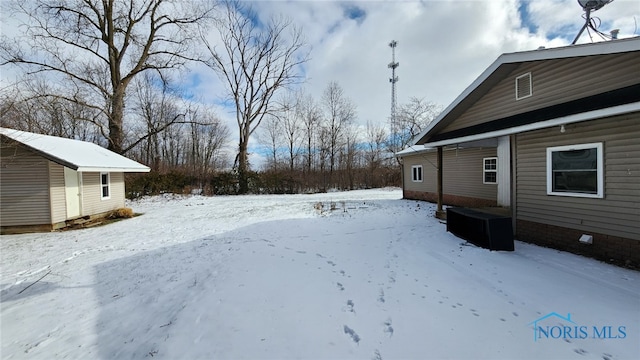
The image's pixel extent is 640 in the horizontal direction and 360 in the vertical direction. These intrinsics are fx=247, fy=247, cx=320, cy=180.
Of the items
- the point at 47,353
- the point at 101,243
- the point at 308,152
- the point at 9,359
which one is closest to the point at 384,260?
the point at 47,353

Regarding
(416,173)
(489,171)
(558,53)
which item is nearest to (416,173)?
(416,173)

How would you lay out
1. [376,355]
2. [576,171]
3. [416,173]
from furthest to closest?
[416,173], [576,171], [376,355]

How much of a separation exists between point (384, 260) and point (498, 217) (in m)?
2.85

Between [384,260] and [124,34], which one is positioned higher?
[124,34]

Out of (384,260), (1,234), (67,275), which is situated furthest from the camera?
(1,234)

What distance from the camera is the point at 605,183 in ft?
15.3

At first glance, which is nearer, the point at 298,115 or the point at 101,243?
the point at 101,243

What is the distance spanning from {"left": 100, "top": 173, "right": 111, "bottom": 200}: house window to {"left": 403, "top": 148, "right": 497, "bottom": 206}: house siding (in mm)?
14662

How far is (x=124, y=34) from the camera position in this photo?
54.6 ft

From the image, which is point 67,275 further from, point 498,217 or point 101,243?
point 498,217

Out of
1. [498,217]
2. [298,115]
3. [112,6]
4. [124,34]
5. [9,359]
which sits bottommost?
[9,359]

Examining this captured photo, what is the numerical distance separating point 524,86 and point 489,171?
3.95 m

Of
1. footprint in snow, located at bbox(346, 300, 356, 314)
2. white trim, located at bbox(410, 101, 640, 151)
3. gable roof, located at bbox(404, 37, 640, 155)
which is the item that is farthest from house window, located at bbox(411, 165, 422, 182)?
footprint in snow, located at bbox(346, 300, 356, 314)

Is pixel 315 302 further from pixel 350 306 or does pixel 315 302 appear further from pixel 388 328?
pixel 388 328
